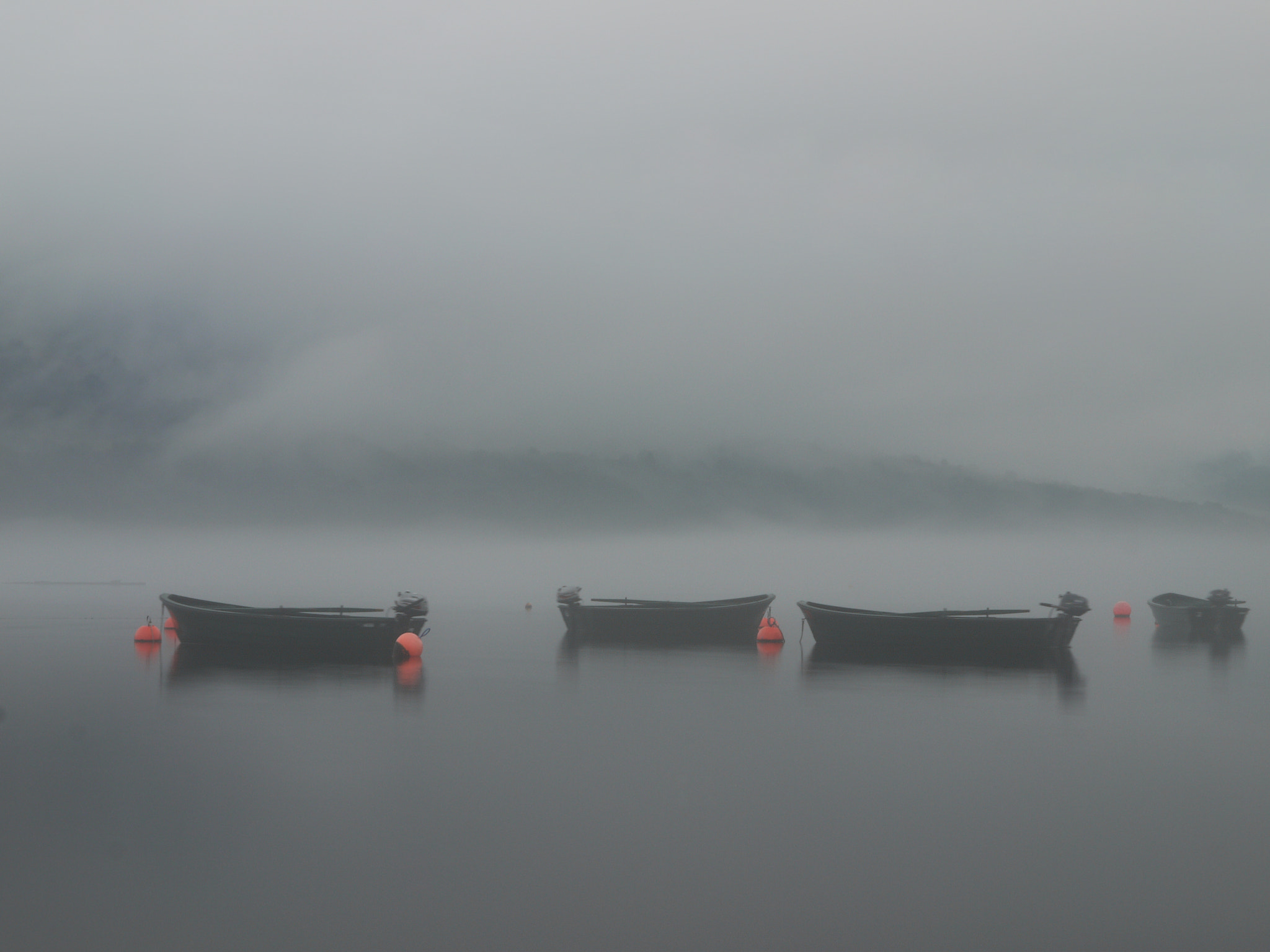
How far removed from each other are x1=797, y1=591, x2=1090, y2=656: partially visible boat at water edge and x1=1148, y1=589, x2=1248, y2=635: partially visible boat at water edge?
690 inches

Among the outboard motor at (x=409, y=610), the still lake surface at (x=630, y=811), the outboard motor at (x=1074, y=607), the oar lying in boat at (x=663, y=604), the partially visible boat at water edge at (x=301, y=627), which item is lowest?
the still lake surface at (x=630, y=811)

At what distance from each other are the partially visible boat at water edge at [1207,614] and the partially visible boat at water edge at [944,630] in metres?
17.5

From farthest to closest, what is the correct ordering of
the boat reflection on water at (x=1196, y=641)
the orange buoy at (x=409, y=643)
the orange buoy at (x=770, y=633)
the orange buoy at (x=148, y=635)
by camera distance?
the boat reflection on water at (x=1196, y=641) → the orange buoy at (x=770, y=633) → the orange buoy at (x=148, y=635) → the orange buoy at (x=409, y=643)

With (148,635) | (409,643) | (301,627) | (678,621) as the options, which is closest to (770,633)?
(678,621)

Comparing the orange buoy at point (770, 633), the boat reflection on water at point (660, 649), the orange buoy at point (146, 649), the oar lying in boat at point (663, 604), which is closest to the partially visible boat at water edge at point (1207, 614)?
the orange buoy at point (770, 633)

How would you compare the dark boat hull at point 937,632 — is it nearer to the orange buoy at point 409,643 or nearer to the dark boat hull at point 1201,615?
the orange buoy at point 409,643

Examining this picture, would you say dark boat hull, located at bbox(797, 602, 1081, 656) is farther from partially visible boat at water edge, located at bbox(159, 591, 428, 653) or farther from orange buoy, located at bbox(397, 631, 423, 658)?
partially visible boat at water edge, located at bbox(159, 591, 428, 653)

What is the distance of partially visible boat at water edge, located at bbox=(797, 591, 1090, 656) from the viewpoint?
1291 inches

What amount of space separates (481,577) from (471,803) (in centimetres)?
17461

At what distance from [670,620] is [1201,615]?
26488mm

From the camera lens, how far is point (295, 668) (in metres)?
30.9

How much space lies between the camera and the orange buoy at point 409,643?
32438 mm

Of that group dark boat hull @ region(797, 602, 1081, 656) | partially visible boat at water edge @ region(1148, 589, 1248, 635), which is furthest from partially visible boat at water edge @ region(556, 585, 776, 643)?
partially visible boat at water edge @ region(1148, 589, 1248, 635)

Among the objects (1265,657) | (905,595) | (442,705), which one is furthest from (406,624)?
(905,595)
